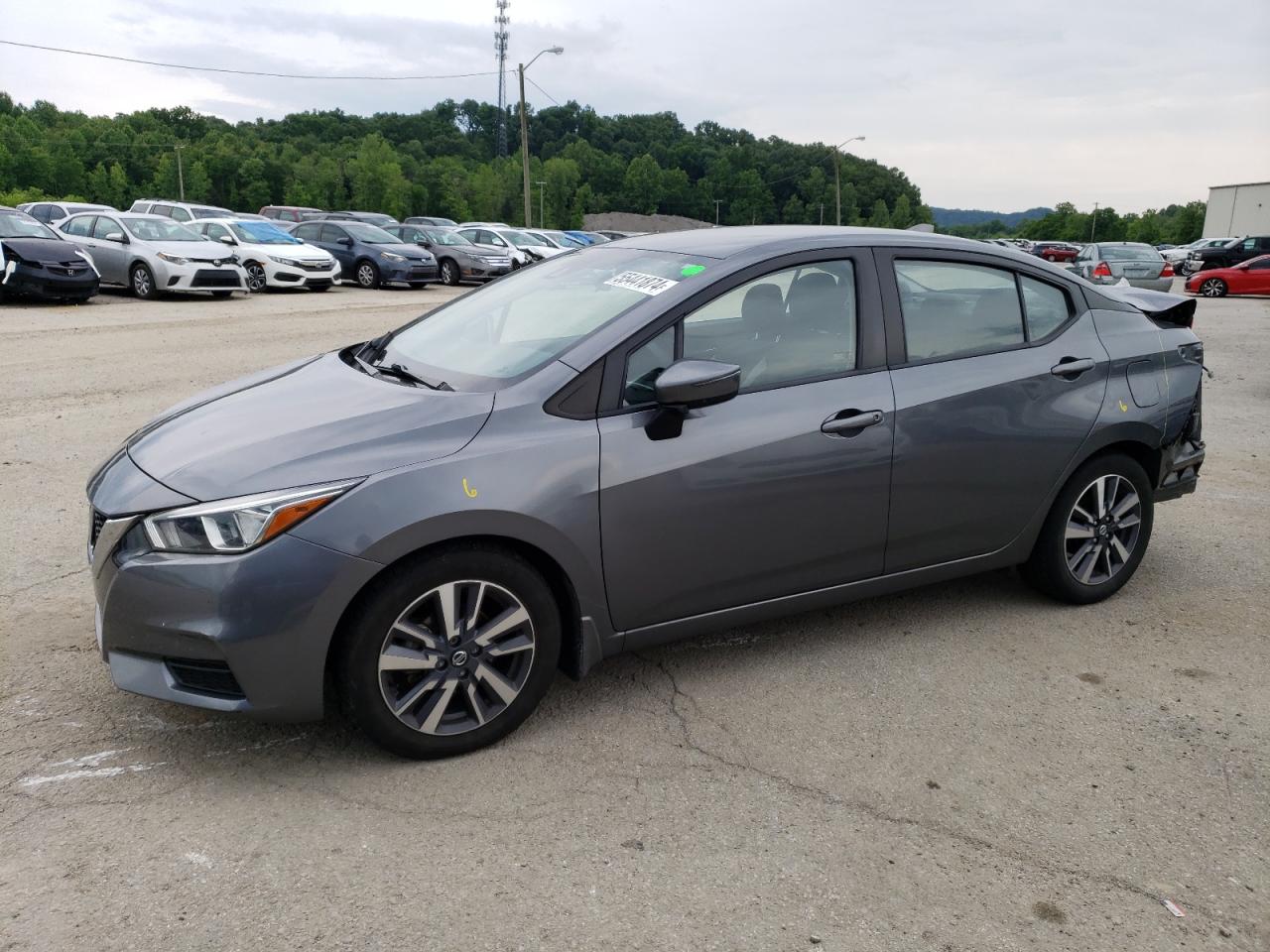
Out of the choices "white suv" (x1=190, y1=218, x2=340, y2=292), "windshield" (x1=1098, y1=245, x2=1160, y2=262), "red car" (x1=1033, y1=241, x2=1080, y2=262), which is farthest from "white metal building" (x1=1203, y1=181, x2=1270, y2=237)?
"white suv" (x1=190, y1=218, x2=340, y2=292)

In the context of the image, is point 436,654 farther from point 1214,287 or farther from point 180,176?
point 180,176

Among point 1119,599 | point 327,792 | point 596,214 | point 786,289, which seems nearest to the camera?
point 327,792

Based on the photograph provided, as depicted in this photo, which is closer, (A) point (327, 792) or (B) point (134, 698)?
(A) point (327, 792)

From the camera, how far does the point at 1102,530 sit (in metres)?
4.53

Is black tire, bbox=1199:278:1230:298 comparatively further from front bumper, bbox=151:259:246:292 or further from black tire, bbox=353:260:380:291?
front bumper, bbox=151:259:246:292

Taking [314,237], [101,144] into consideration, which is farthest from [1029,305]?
[101,144]

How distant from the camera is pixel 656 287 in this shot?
12.1 ft

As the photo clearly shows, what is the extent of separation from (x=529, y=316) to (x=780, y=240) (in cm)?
100

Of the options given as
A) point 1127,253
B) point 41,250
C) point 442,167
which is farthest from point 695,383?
point 442,167

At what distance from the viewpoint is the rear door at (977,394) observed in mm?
3943

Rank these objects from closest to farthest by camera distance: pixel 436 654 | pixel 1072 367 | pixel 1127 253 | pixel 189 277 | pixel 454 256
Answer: pixel 436 654, pixel 1072 367, pixel 189 277, pixel 1127 253, pixel 454 256

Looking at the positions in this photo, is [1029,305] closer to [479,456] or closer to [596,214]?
[479,456]

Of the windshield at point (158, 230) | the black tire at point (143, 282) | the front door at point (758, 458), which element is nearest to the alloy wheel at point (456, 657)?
the front door at point (758, 458)

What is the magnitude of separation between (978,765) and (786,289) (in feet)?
5.82
